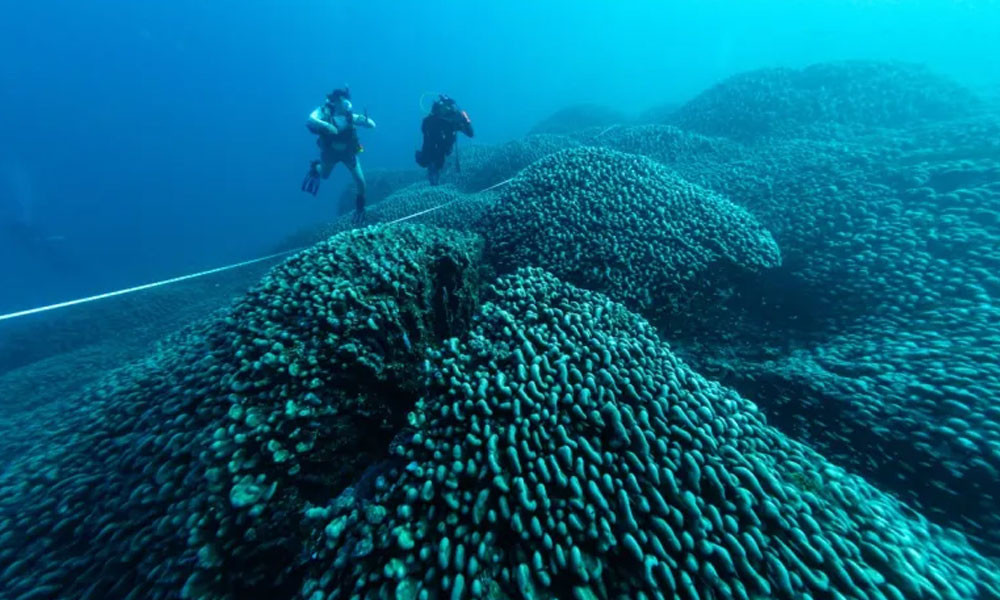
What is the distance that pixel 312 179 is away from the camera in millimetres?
9914

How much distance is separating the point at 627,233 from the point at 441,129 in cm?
776

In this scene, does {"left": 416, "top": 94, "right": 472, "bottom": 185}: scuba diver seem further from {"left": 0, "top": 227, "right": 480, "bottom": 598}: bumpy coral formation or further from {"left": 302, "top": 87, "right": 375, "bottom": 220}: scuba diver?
{"left": 0, "top": 227, "right": 480, "bottom": 598}: bumpy coral formation

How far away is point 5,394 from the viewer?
23.9ft

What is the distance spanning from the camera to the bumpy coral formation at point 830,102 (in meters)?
11.4

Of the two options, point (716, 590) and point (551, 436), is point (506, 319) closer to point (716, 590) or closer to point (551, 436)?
point (551, 436)

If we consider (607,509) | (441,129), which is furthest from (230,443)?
(441,129)

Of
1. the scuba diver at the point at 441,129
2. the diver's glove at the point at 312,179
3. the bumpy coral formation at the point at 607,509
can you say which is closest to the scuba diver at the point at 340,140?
the diver's glove at the point at 312,179

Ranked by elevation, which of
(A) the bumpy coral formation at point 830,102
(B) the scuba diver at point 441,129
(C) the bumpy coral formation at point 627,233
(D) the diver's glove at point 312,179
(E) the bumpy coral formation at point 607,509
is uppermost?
(B) the scuba diver at point 441,129

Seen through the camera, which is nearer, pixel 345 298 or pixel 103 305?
pixel 345 298

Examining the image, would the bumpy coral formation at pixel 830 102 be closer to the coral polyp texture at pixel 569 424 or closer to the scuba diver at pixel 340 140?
the coral polyp texture at pixel 569 424

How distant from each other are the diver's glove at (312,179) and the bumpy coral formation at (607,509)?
8399 mm

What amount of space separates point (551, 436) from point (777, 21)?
237 ft

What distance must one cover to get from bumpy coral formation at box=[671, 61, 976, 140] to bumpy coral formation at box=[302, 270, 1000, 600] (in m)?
11.7

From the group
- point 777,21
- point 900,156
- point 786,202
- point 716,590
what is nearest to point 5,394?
point 716,590
